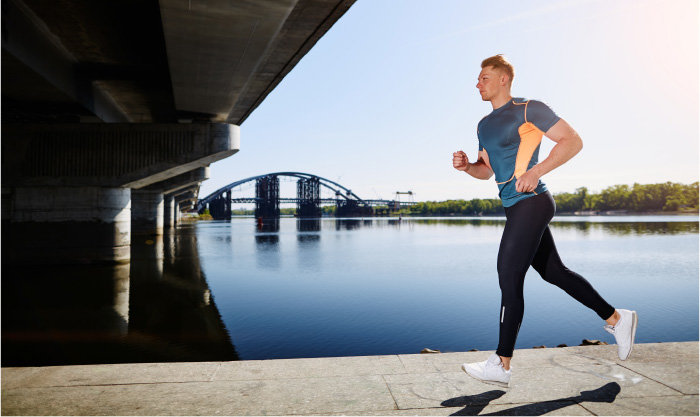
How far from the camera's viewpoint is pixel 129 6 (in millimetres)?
13398

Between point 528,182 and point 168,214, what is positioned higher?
point 528,182

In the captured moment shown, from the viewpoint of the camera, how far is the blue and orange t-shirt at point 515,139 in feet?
11.4

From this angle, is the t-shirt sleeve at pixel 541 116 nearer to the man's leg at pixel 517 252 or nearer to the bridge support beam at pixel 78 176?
the man's leg at pixel 517 252

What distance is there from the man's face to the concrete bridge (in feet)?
28.9

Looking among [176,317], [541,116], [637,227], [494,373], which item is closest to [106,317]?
[176,317]

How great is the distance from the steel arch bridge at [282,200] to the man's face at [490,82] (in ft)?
496

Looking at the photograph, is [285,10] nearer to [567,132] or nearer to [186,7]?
[186,7]

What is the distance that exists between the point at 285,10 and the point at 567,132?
8.60 m

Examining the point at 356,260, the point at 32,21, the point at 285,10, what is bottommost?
the point at 356,260

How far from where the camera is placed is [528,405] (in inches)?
126

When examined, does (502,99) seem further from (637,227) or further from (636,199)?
(636,199)

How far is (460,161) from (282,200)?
174 m

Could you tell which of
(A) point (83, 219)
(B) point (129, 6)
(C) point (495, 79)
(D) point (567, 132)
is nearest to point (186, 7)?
(B) point (129, 6)

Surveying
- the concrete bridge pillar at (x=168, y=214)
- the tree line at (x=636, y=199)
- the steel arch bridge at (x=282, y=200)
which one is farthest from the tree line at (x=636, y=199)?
the concrete bridge pillar at (x=168, y=214)
